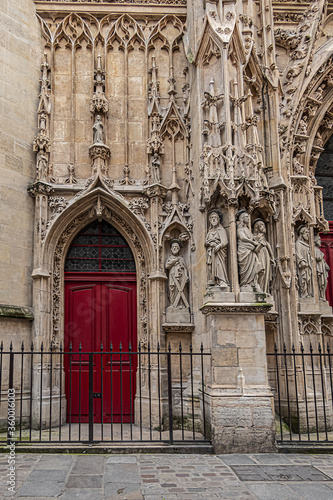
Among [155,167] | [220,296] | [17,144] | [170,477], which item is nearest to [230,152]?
[155,167]

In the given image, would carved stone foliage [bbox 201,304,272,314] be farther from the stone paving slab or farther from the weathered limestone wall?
the weathered limestone wall

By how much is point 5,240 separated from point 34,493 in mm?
4859

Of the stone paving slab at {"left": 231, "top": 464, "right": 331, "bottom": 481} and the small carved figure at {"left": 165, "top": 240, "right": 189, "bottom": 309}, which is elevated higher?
the small carved figure at {"left": 165, "top": 240, "right": 189, "bottom": 309}

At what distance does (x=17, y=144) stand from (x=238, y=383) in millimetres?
6067

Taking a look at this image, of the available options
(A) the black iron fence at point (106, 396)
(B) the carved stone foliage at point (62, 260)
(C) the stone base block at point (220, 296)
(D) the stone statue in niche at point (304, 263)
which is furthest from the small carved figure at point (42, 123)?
(D) the stone statue in niche at point (304, 263)

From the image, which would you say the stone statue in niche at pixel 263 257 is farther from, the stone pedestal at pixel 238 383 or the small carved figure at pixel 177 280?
the small carved figure at pixel 177 280

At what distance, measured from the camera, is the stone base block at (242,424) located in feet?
22.0

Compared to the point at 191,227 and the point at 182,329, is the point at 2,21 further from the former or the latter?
the point at 182,329

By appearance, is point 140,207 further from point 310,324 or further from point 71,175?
point 310,324

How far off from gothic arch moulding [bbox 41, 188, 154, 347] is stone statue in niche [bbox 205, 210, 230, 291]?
5.91 feet

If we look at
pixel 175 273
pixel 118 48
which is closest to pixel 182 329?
pixel 175 273

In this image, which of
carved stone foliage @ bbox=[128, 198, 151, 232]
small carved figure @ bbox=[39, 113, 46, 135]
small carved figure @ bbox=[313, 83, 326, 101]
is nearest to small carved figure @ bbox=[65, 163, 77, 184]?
small carved figure @ bbox=[39, 113, 46, 135]

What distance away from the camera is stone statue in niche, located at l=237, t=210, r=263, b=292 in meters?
7.44

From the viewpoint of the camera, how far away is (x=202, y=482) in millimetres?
5340
